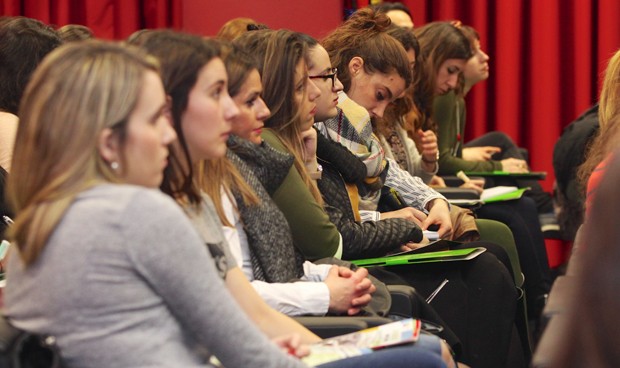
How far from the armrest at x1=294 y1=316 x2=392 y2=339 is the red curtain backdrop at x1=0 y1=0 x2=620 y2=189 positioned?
155 inches

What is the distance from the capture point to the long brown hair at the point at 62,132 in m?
1.74

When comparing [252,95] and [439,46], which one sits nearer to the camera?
[252,95]

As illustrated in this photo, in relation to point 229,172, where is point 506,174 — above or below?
below

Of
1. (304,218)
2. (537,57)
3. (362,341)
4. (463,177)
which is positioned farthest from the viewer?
(537,57)

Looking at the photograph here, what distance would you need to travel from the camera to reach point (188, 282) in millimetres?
1748

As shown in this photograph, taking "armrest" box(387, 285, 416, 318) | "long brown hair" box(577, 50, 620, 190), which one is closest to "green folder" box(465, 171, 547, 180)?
"long brown hair" box(577, 50, 620, 190)

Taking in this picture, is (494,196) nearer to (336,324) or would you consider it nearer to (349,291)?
(349,291)

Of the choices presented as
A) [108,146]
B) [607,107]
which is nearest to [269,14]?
[607,107]

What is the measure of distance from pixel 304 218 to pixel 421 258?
376mm

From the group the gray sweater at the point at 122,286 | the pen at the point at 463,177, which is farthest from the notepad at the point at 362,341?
the pen at the point at 463,177

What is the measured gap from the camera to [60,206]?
5.63ft

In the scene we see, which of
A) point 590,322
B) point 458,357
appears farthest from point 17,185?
point 458,357

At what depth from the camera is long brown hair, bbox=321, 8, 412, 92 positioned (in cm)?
384

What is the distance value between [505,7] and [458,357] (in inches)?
152
